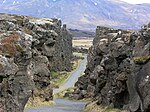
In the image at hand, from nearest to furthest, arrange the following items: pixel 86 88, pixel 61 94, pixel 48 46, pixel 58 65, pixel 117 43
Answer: pixel 117 43 → pixel 48 46 → pixel 86 88 → pixel 61 94 → pixel 58 65

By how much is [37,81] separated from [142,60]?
2093 inches

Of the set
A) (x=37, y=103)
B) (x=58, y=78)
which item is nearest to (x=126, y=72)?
(x=37, y=103)

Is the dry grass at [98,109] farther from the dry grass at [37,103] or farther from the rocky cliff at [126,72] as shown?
the dry grass at [37,103]

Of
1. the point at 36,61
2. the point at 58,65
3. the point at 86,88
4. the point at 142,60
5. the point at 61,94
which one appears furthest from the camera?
the point at 58,65

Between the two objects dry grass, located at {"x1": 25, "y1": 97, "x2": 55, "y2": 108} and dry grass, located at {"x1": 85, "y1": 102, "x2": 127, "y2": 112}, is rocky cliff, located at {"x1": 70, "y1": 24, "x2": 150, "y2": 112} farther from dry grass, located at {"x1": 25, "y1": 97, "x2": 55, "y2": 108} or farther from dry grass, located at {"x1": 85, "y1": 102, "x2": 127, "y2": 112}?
dry grass, located at {"x1": 25, "y1": 97, "x2": 55, "y2": 108}

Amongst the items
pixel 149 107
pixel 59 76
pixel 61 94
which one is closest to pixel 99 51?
pixel 61 94

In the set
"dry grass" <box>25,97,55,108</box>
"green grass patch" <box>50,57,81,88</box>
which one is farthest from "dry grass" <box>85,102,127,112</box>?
"green grass patch" <box>50,57,81,88</box>

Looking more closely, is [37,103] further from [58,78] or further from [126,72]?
[58,78]

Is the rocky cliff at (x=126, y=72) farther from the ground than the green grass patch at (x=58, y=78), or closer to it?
farther from the ground

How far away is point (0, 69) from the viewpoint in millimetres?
42562

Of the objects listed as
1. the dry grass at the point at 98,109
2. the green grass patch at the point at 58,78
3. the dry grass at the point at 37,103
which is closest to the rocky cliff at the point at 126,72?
the dry grass at the point at 98,109

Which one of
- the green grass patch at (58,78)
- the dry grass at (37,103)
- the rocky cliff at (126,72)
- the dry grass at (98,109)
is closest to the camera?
the rocky cliff at (126,72)

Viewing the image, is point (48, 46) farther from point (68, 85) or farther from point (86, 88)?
point (68, 85)

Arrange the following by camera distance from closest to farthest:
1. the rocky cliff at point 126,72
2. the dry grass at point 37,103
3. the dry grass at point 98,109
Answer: the rocky cliff at point 126,72 < the dry grass at point 98,109 < the dry grass at point 37,103
